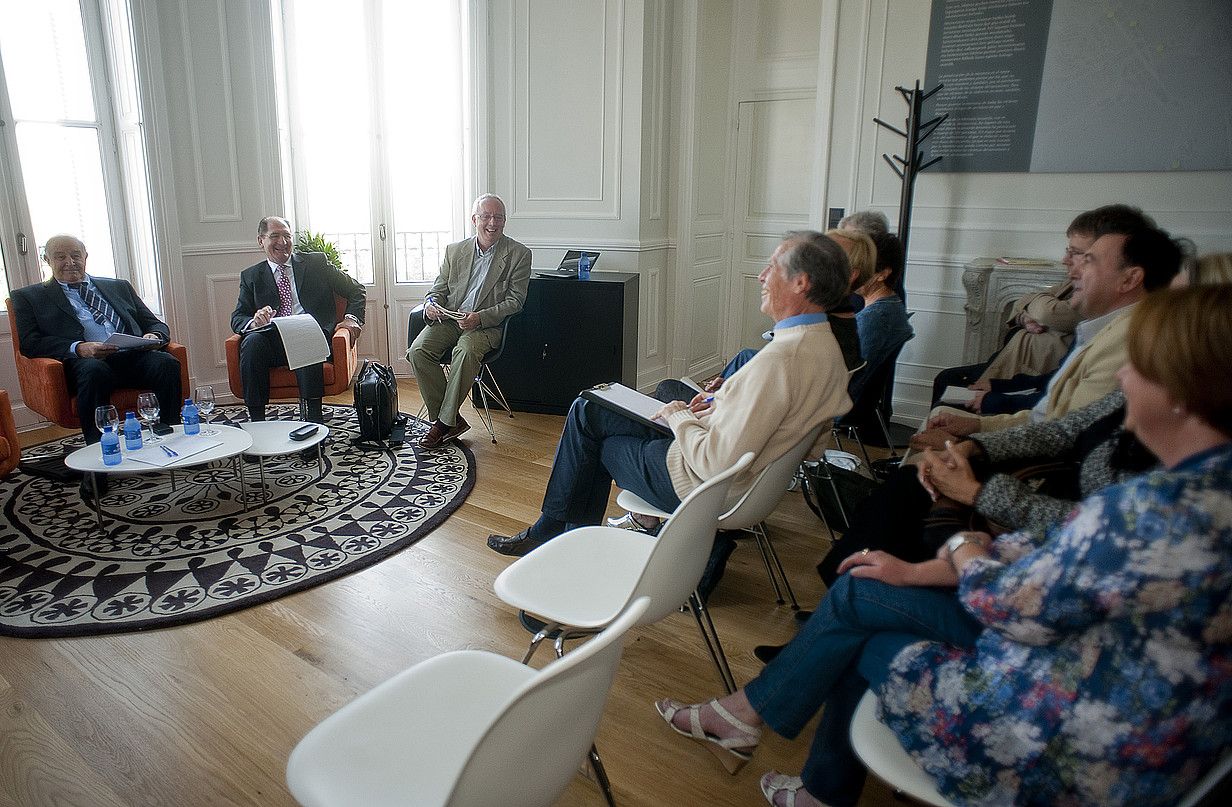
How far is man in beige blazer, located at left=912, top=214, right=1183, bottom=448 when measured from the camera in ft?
7.20

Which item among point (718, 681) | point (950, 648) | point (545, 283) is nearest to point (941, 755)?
point (950, 648)

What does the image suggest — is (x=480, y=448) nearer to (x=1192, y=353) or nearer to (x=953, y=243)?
(x=953, y=243)

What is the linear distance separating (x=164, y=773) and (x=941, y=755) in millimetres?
1810

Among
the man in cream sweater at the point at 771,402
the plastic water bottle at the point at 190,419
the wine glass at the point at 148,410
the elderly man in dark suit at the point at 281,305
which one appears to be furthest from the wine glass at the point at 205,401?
the man in cream sweater at the point at 771,402

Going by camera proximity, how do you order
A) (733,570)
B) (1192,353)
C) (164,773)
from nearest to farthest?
(1192,353) < (164,773) < (733,570)

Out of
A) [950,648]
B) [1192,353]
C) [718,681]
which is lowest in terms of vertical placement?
[718,681]

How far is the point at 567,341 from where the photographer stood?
503 cm

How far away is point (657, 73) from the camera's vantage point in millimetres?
5223

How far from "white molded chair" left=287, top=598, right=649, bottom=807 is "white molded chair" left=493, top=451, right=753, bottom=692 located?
289mm

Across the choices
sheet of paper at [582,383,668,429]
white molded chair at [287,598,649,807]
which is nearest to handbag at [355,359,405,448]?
sheet of paper at [582,383,668,429]

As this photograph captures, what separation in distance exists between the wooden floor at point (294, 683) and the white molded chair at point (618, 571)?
0.32m

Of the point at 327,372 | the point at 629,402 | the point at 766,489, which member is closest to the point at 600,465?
the point at 629,402

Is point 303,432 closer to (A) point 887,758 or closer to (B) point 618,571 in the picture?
(B) point 618,571

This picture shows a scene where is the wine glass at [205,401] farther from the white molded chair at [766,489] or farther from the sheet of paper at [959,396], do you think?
the sheet of paper at [959,396]
